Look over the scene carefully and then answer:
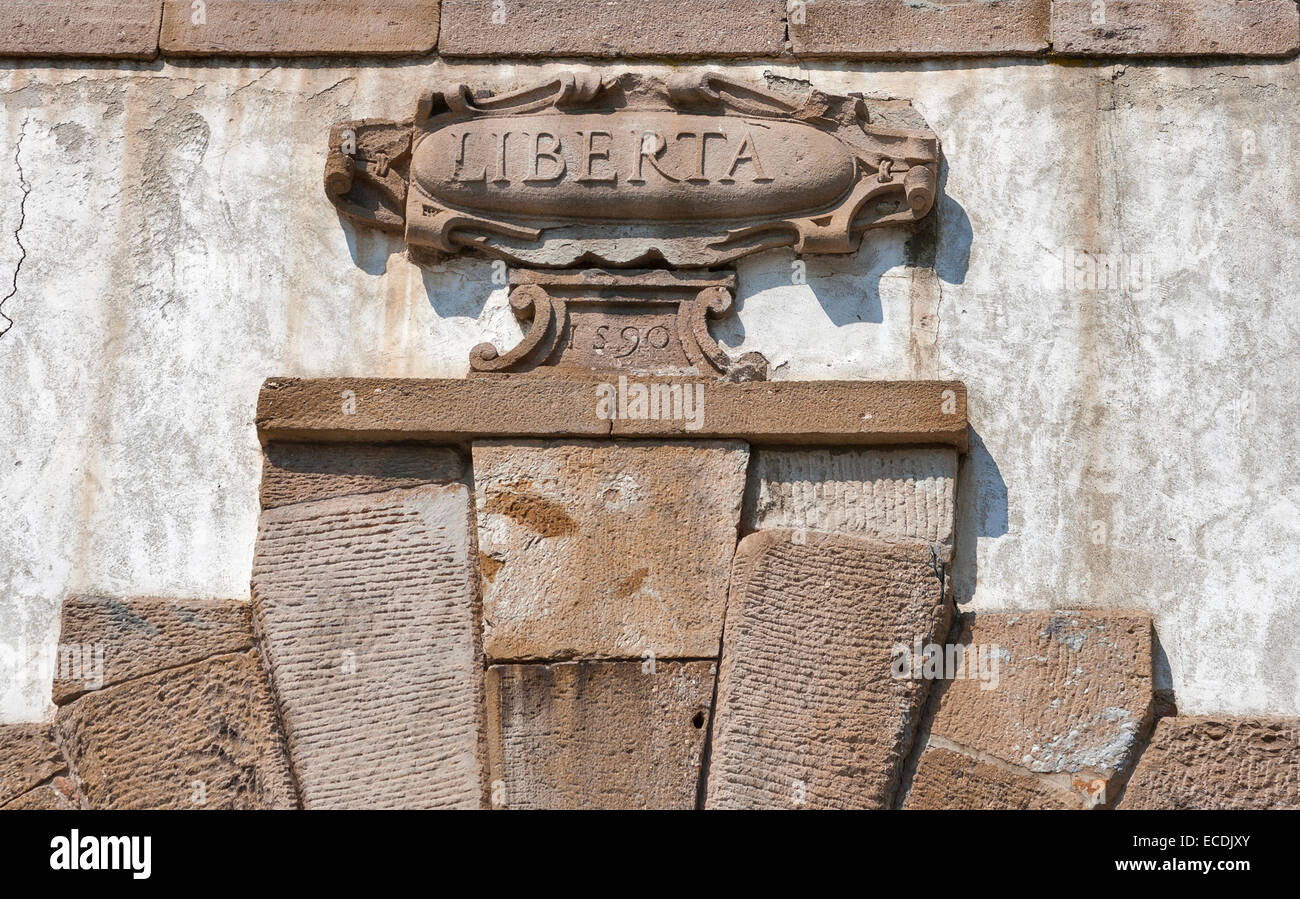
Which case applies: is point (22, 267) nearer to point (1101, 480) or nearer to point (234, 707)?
point (234, 707)

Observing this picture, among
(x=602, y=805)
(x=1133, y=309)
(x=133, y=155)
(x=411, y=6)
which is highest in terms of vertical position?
(x=411, y=6)

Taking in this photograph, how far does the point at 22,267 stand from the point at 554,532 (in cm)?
169

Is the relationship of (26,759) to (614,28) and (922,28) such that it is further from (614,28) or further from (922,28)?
(922,28)

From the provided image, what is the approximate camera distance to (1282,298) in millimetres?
4809

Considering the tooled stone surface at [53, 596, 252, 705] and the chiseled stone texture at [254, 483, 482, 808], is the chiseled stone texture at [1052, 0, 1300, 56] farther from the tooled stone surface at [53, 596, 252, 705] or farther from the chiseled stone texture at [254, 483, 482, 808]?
the tooled stone surface at [53, 596, 252, 705]

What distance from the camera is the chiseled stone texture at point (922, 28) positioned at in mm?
5082

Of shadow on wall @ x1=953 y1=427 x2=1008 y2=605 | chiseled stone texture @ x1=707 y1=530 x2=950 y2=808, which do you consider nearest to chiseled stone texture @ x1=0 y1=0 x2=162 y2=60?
chiseled stone texture @ x1=707 y1=530 x2=950 y2=808

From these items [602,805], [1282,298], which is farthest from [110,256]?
[1282,298]

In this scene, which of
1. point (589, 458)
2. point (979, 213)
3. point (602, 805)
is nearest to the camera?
point (602, 805)

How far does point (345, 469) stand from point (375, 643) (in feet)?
1.57

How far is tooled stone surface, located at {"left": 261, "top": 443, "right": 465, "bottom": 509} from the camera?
4.67 meters

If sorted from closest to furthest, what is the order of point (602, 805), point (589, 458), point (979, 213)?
point (602, 805)
point (589, 458)
point (979, 213)

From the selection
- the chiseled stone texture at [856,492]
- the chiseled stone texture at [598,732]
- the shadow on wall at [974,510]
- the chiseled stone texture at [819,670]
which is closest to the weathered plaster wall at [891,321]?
the shadow on wall at [974,510]

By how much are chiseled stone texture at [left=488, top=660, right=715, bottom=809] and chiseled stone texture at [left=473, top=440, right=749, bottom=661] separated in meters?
0.06
